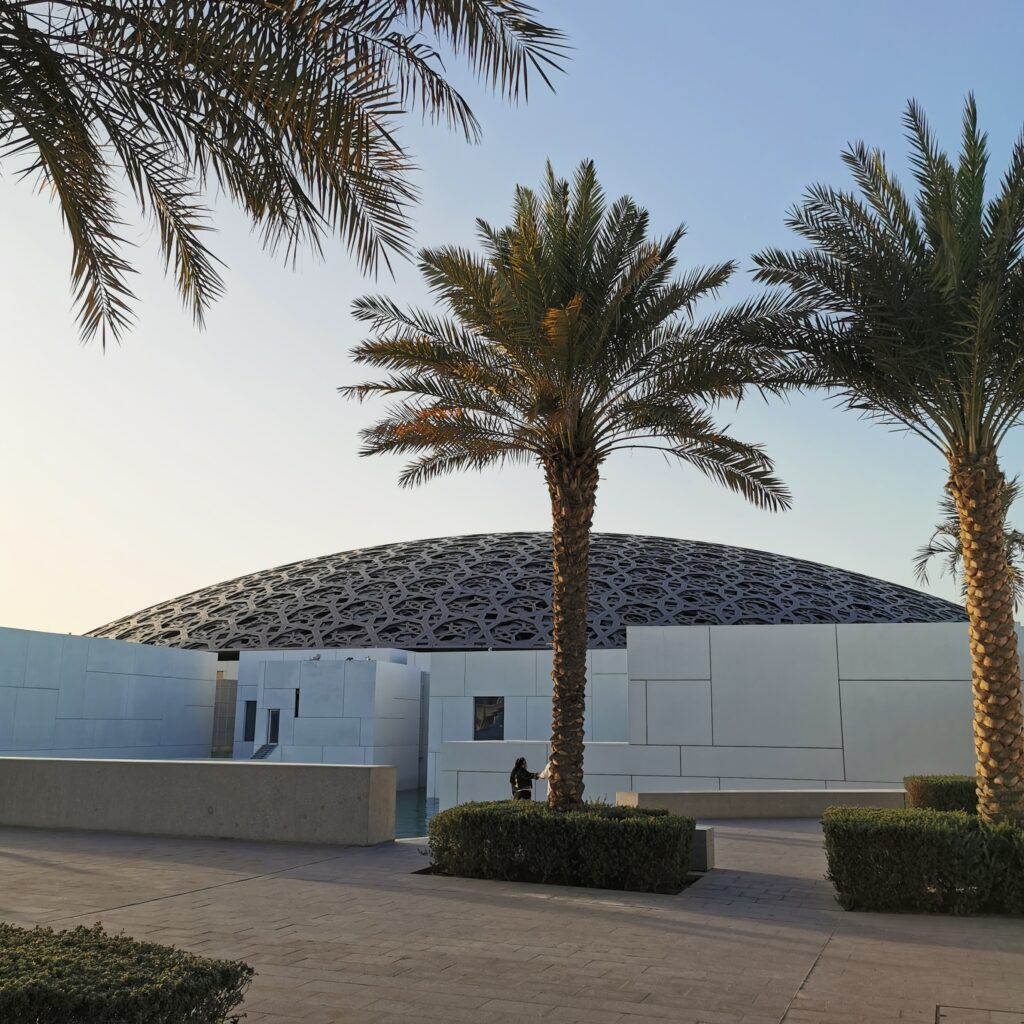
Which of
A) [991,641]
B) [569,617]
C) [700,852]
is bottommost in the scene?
[700,852]

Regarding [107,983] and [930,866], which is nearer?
[107,983]

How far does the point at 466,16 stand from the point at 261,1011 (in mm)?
5444

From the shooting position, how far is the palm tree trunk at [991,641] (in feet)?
30.7

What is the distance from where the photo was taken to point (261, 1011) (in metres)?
5.21

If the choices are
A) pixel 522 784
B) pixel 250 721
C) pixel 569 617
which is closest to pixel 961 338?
pixel 569 617

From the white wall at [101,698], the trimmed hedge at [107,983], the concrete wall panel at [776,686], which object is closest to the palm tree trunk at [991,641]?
the trimmed hedge at [107,983]

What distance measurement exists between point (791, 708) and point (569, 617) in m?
8.61

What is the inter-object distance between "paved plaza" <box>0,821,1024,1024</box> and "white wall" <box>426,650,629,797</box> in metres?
14.5

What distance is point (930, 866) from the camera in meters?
8.66

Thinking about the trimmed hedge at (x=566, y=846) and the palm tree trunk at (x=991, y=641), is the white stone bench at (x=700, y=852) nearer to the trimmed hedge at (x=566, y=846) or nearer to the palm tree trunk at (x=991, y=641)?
the trimmed hedge at (x=566, y=846)

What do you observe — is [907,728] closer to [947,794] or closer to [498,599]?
[947,794]

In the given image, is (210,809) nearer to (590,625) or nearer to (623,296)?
(623,296)

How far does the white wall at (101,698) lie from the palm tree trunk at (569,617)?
16888 mm

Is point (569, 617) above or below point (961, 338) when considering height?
below
